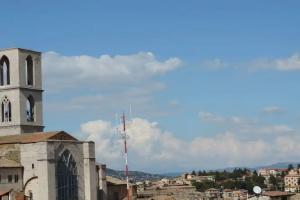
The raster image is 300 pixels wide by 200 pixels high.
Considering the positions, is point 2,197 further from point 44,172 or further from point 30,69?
point 30,69

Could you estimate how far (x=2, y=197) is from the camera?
63219 mm

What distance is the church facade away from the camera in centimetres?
7050

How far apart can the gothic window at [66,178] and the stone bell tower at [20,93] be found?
8.71 m

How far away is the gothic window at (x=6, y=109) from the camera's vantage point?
268ft

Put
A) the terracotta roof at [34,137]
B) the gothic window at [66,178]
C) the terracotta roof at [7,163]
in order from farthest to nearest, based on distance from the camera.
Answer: the gothic window at [66,178]
the terracotta roof at [34,137]
the terracotta roof at [7,163]

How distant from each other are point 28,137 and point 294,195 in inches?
1079

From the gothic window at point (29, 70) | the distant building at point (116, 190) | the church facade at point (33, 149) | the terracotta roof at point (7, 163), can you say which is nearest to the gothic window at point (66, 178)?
the church facade at point (33, 149)

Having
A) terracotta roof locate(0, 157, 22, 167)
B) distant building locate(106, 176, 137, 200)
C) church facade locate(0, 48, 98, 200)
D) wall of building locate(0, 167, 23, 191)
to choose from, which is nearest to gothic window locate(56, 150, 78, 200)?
church facade locate(0, 48, 98, 200)

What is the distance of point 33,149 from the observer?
71.1 meters

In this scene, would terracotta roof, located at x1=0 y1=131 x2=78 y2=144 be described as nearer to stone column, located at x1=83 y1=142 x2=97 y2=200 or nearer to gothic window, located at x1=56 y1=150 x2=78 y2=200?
gothic window, located at x1=56 y1=150 x2=78 y2=200

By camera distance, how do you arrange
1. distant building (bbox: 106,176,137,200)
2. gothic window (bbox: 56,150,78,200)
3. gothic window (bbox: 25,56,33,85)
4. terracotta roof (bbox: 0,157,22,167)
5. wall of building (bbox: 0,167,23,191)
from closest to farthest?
wall of building (bbox: 0,167,23,191) < terracotta roof (bbox: 0,157,22,167) < gothic window (bbox: 56,150,78,200) < gothic window (bbox: 25,56,33,85) < distant building (bbox: 106,176,137,200)

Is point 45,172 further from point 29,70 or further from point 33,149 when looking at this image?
point 29,70

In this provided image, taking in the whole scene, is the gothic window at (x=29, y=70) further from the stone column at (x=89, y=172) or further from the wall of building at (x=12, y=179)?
the wall of building at (x=12, y=179)

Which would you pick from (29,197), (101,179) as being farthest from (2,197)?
(101,179)
